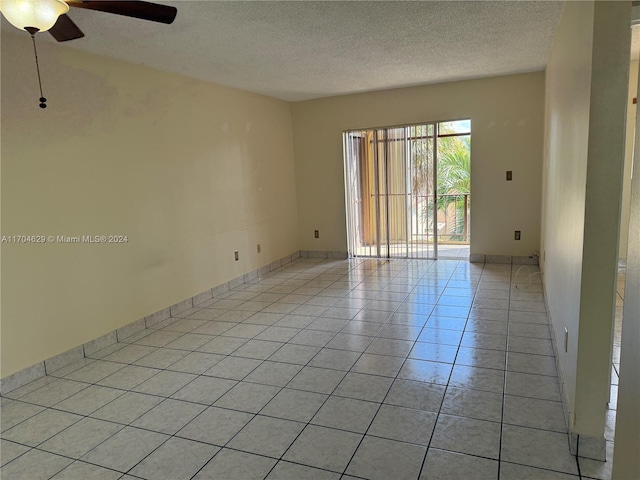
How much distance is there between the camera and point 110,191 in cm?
343

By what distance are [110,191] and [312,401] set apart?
235cm

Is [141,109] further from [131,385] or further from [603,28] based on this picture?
[603,28]

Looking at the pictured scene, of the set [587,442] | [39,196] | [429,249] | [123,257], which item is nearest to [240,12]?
[39,196]

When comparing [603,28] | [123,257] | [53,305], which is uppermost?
[603,28]

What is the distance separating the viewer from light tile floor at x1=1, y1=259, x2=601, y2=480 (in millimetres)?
1916

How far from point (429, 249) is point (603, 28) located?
458cm

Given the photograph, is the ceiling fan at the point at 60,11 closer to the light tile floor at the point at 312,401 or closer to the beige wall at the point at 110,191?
the beige wall at the point at 110,191

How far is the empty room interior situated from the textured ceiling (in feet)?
0.09

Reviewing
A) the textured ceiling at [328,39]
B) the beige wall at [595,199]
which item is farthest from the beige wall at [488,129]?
the beige wall at [595,199]

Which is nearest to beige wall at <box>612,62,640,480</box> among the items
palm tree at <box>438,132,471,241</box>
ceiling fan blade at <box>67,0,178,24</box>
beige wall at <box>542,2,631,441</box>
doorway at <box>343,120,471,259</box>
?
beige wall at <box>542,2,631,441</box>

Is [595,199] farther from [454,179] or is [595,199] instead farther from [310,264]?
[454,179]

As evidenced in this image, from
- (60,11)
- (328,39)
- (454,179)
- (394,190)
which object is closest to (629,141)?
(394,190)

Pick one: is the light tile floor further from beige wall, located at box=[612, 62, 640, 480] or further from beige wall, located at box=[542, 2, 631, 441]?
beige wall, located at box=[612, 62, 640, 480]

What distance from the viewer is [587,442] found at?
1.83 meters
